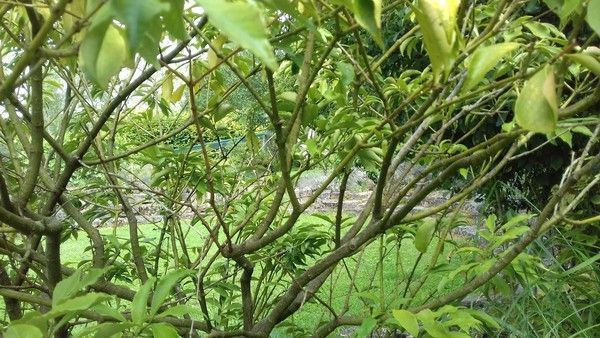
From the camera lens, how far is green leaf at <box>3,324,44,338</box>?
0.70 meters

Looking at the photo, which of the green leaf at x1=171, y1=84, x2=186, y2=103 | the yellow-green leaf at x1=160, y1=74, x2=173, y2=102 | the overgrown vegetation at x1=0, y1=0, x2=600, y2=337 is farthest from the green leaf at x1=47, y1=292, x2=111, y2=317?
the yellow-green leaf at x1=160, y1=74, x2=173, y2=102

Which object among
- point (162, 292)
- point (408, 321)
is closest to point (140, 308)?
point (162, 292)

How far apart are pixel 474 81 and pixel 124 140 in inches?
115

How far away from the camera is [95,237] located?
1.81 metres

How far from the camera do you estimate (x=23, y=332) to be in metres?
0.70

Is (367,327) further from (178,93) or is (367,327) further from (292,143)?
(178,93)

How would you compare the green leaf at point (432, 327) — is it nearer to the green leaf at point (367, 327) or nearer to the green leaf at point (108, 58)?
the green leaf at point (367, 327)

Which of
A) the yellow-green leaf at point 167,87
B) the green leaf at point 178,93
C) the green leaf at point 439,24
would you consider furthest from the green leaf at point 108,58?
the yellow-green leaf at point 167,87

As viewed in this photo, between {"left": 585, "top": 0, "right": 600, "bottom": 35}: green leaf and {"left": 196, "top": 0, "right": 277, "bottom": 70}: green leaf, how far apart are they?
1.03 feet

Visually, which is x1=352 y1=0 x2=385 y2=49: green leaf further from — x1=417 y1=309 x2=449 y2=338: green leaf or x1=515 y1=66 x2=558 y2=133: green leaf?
x1=417 y1=309 x2=449 y2=338: green leaf

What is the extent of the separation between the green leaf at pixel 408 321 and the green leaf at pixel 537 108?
0.60 m

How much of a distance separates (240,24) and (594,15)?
0.34 m

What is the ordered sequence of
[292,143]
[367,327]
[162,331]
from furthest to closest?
1. [292,143]
2. [367,327]
3. [162,331]

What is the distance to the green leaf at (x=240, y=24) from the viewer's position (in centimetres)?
36
